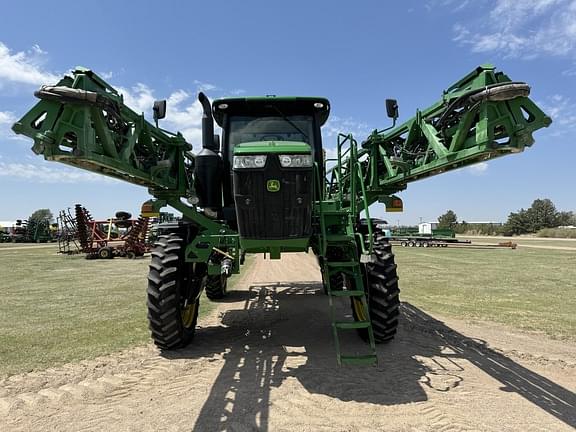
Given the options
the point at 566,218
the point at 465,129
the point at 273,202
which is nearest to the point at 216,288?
the point at 273,202

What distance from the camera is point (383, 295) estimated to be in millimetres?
5312

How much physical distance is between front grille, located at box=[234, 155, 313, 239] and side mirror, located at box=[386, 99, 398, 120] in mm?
2009

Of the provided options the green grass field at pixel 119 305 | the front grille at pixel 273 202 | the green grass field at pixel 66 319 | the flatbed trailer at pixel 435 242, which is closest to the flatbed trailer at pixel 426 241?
the flatbed trailer at pixel 435 242

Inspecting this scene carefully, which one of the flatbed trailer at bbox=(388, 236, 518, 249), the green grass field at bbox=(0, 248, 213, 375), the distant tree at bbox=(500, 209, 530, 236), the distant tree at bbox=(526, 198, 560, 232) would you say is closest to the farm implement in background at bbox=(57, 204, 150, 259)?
the green grass field at bbox=(0, 248, 213, 375)

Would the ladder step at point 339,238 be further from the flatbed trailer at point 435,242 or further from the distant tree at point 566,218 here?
the distant tree at point 566,218

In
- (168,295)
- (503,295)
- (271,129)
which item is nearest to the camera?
(168,295)

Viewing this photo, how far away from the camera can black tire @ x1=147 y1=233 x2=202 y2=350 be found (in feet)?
16.9

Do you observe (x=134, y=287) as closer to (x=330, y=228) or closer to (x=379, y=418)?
(x=330, y=228)

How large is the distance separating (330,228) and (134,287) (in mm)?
7810

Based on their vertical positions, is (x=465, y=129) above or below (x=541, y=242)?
above

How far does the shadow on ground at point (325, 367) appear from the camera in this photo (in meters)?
3.71

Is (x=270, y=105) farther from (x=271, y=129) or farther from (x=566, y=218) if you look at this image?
(x=566, y=218)

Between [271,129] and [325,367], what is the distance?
11.0 ft

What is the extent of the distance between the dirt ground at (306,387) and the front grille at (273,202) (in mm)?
1673
